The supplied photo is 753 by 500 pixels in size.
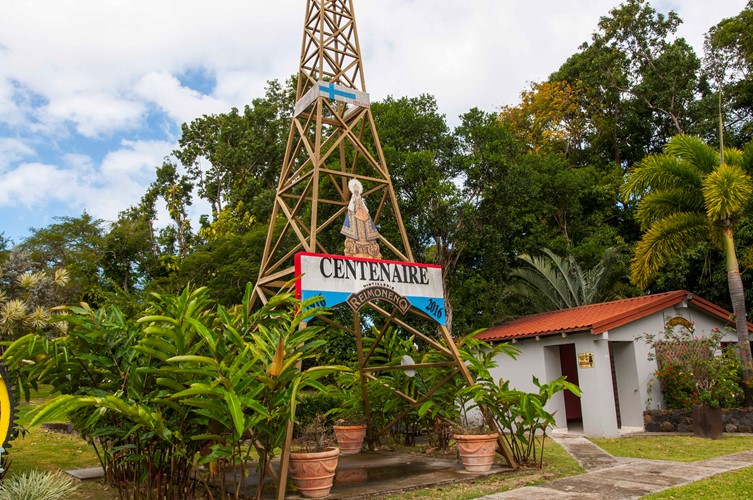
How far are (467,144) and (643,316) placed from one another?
7.19m

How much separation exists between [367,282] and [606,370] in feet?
23.4

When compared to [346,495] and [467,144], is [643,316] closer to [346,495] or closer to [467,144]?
[467,144]

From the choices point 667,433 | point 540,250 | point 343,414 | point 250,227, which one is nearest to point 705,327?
point 667,433

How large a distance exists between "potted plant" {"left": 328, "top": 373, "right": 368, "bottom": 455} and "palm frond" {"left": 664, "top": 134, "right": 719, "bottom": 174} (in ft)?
30.7

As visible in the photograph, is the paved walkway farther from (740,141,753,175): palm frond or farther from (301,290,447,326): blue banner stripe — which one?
(740,141,753,175): palm frond

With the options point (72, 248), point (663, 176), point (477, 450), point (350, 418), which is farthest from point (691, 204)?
point (72, 248)

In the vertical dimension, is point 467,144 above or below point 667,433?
above

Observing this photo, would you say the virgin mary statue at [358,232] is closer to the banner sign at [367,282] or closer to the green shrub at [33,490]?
the banner sign at [367,282]

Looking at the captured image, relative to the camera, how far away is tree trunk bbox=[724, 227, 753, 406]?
42.0ft

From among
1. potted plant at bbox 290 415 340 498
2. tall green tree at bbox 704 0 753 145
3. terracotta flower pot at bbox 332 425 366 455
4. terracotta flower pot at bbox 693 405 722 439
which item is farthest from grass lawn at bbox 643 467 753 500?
tall green tree at bbox 704 0 753 145

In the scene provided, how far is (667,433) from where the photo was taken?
1245 centimetres

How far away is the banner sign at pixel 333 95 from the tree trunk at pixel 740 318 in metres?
9.06

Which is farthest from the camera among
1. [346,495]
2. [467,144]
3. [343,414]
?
[467,144]

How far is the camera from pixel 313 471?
682cm
